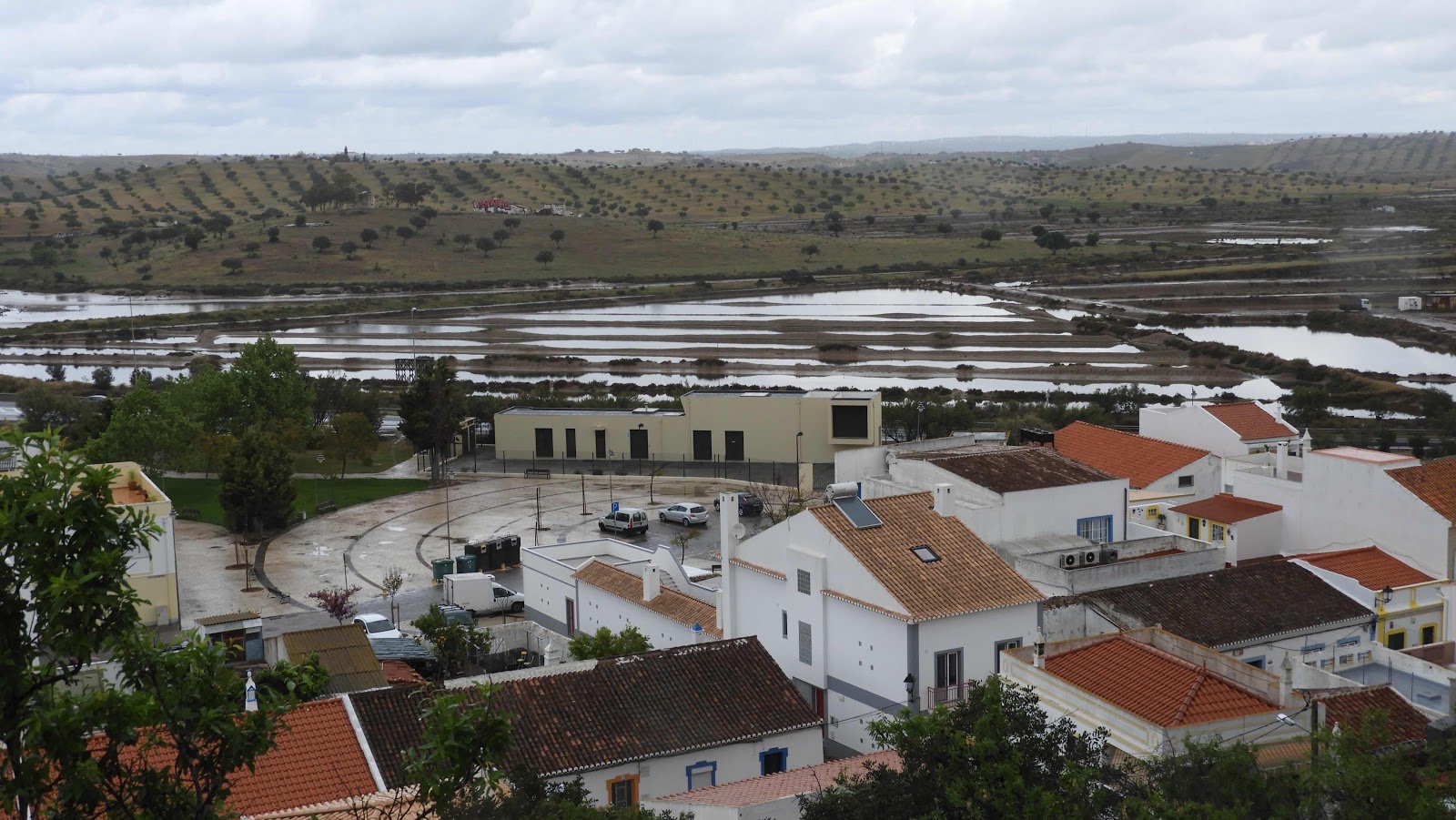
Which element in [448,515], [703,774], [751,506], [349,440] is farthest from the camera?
[349,440]

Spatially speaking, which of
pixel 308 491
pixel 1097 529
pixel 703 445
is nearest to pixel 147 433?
pixel 308 491

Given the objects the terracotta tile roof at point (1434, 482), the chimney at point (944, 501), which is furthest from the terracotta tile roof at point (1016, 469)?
the terracotta tile roof at point (1434, 482)

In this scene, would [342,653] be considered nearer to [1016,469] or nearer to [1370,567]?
[1016,469]

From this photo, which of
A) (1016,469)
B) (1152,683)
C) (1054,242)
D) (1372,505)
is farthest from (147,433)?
(1054,242)

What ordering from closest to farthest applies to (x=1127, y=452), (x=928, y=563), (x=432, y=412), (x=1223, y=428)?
(x=928, y=563)
(x=1127, y=452)
(x=1223, y=428)
(x=432, y=412)

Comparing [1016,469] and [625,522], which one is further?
[625,522]

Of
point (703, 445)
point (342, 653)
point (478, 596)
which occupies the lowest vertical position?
point (478, 596)

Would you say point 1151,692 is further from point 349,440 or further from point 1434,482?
point 349,440

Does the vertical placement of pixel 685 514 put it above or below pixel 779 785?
below
